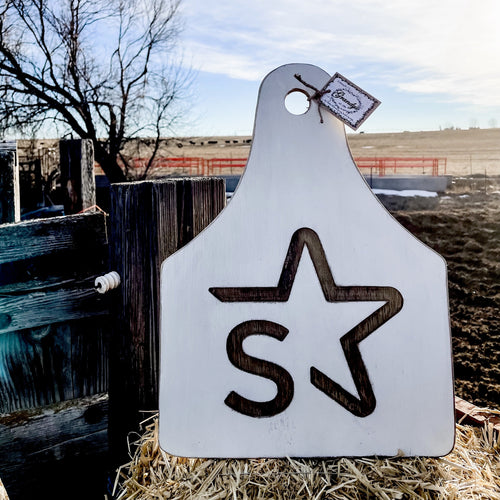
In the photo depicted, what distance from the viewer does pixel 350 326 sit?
165 cm

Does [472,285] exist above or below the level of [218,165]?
below

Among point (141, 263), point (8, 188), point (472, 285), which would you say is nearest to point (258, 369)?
point (141, 263)

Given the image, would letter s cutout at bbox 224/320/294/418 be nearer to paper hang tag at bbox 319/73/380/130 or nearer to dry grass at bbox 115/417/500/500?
dry grass at bbox 115/417/500/500

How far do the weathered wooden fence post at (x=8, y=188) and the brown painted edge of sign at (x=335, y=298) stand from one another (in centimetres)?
78

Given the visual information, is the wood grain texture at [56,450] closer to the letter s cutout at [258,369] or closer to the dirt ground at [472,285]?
the letter s cutout at [258,369]

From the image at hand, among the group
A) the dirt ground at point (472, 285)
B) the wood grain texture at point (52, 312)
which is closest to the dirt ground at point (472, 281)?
the dirt ground at point (472, 285)

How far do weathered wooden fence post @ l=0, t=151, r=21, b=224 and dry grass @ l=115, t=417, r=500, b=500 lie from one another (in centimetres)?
90

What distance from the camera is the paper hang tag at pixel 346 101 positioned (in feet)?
5.35

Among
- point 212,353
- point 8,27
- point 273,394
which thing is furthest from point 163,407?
point 8,27

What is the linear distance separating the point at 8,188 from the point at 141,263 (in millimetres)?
529

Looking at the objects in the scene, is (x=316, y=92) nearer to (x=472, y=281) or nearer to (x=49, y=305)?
(x=49, y=305)

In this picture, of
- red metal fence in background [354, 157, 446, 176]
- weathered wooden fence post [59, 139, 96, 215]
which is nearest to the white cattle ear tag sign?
weathered wooden fence post [59, 139, 96, 215]

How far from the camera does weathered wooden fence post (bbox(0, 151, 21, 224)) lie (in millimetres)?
1846

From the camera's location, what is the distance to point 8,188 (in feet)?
6.11
